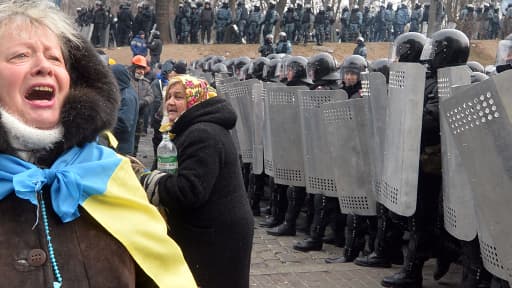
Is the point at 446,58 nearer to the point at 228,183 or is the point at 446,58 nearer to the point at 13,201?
the point at 228,183

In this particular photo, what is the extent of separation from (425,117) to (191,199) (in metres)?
2.48

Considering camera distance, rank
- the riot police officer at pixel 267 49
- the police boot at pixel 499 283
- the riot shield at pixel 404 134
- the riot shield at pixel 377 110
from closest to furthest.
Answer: the police boot at pixel 499 283 < the riot shield at pixel 404 134 < the riot shield at pixel 377 110 < the riot police officer at pixel 267 49

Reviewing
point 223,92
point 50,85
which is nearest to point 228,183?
point 50,85

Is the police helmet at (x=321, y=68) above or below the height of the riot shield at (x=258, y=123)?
above

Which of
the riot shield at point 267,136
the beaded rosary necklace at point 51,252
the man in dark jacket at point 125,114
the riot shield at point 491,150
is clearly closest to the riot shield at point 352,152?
the riot shield at point 267,136

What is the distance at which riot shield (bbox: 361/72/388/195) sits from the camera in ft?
18.1

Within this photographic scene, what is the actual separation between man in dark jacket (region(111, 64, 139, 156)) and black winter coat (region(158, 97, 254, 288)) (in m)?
4.02

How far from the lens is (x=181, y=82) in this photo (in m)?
3.59

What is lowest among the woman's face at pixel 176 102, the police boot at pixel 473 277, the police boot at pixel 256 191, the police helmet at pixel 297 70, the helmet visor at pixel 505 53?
the police boot at pixel 256 191

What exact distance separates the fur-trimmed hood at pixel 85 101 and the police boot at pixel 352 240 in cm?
454

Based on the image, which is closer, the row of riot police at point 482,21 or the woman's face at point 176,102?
the woman's face at point 176,102

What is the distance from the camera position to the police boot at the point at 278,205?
798 cm

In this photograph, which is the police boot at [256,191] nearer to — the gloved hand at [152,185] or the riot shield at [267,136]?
the riot shield at [267,136]

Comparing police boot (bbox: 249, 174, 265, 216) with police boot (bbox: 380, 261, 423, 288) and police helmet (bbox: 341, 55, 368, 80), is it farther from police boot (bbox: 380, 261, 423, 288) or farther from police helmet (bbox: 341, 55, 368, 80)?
police boot (bbox: 380, 261, 423, 288)
